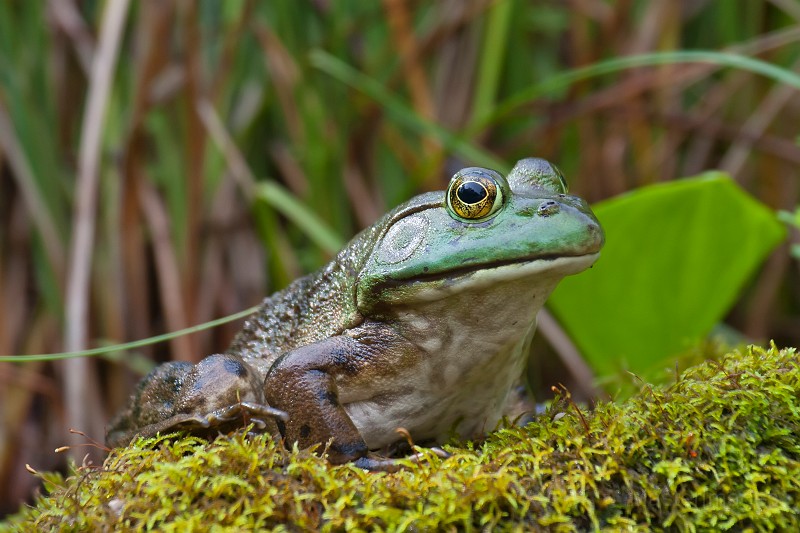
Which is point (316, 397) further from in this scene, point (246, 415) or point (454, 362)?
point (454, 362)

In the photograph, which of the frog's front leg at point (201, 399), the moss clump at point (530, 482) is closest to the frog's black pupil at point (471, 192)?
the moss clump at point (530, 482)

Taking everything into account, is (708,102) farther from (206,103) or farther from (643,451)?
(643,451)

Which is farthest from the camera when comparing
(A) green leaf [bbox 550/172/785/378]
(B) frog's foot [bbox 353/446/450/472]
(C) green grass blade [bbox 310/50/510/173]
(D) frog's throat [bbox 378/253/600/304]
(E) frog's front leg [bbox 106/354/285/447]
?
(C) green grass blade [bbox 310/50/510/173]

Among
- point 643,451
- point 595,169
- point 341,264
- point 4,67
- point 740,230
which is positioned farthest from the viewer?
point 595,169

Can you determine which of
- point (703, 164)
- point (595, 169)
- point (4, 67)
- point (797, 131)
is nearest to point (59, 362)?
point (4, 67)

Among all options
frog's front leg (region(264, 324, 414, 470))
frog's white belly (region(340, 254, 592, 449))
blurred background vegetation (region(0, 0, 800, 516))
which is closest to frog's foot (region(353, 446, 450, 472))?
frog's front leg (region(264, 324, 414, 470))

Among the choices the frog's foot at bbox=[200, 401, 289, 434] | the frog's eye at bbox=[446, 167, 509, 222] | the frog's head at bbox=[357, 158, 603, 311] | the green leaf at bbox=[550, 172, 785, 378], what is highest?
the frog's eye at bbox=[446, 167, 509, 222]

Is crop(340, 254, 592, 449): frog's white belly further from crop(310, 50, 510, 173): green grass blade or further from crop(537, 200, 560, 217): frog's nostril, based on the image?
crop(310, 50, 510, 173): green grass blade

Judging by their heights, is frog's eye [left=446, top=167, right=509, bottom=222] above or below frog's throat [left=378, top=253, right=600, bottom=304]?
above
